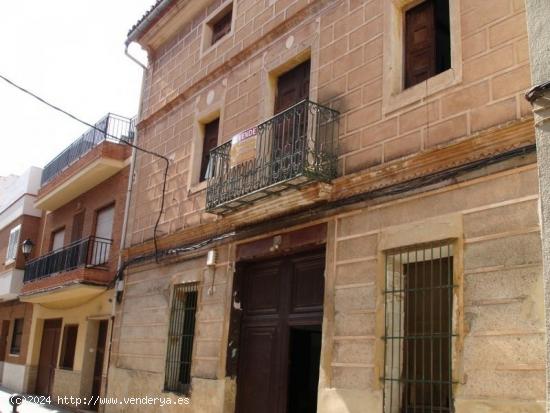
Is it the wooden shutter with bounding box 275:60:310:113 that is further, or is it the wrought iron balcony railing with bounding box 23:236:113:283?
the wrought iron balcony railing with bounding box 23:236:113:283

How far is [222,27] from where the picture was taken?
37.0 ft

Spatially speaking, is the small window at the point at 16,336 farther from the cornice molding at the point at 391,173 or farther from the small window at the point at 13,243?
the cornice molding at the point at 391,173

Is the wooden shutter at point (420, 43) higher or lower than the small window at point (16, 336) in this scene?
higher

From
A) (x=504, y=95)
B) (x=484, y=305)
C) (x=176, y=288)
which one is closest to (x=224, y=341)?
(x=176, y=288)

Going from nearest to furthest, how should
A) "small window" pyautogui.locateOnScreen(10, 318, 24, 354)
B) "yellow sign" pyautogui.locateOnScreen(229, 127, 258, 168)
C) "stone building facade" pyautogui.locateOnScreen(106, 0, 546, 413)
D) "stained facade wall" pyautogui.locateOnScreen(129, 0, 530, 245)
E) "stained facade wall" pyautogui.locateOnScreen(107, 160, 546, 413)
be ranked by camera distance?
"stained facade wall" pyautogui.locateOnScreen(107, 160, 546, 413) → "stone building facade" pyautogui.locateOnScreen(106, 0, 546, 413) → "stained facade wall" pyautogui.locateOnScreen(129, 0, 530, 245) → "yellow sign" pyautogui.locateOnScreen(229, 127, 258, 168) → "small window" pyautogui.locateOnScreen(10, 318, 24, 354)

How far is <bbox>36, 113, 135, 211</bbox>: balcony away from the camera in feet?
44.9

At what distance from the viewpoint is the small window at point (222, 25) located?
36.3 ft

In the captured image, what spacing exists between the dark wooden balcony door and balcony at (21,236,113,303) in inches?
237

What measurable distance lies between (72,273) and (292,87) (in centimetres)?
716

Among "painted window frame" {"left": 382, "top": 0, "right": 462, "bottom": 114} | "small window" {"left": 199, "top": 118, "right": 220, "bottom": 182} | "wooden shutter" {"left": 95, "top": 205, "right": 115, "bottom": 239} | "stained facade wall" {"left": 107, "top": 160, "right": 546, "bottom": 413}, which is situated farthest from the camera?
"wooden shutter" {"left": 95, "top": 205, "right": 115, "bottom": 239}

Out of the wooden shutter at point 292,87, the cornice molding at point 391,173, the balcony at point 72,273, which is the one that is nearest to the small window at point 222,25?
the wooden shutter at point 292,87

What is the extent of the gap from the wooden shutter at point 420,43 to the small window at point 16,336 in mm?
16083

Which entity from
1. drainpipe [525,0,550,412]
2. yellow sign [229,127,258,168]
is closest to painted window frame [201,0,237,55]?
yellow sign [229,127,258,168]

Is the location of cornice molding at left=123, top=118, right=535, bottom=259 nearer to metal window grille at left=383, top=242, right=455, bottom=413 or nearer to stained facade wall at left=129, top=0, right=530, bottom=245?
stained facade wall at left=129, top=0, right=530, bottom=245
